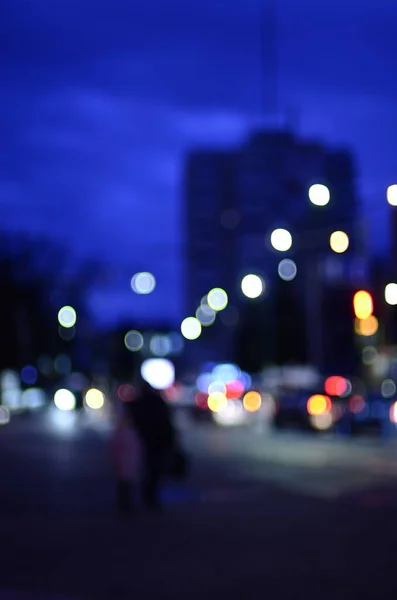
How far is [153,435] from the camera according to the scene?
19.6m

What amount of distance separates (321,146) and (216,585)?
41268 millimetres

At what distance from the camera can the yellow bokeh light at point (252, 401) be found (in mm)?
65062

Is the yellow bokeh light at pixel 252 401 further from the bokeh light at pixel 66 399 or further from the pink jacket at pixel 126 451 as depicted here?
the pink jacket at pixel 126 451

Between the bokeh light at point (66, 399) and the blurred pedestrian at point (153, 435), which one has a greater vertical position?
the bokeh light at point (66, 399)

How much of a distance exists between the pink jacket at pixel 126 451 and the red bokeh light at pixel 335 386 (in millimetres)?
28399

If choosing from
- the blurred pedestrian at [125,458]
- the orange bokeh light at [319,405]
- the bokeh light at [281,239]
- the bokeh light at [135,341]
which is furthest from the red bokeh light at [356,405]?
the bokeh light at [135,341]

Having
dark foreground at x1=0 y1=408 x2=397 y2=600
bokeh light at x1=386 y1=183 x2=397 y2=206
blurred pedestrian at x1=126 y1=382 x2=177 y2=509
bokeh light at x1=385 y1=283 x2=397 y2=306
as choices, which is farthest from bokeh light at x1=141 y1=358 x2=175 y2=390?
blurred pedestrian at x1=126 y1=382 x2=177 y2=509

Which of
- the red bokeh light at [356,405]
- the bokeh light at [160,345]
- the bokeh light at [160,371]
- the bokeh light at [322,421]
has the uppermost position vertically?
the bokeh light at [160,345]

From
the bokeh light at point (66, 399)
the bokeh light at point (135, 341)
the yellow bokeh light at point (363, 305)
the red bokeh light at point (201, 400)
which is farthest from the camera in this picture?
the bokeh light at point (135, 341)

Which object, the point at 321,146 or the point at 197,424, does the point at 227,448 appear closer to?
the point at 321,146

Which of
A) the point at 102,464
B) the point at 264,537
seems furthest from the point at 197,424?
the point at 264,537

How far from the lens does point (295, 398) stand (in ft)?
161

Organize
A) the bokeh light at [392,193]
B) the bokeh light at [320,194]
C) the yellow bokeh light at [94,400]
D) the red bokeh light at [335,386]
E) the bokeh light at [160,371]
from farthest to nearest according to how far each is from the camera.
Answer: the bokeh light at [160,371] → the yellow bokeh light at [94,400] → the red bokeh light at [335,386] → the bokeh light at [320,194] → the bokeh light at [392,193]

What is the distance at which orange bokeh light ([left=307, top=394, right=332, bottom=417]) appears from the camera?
154ft
